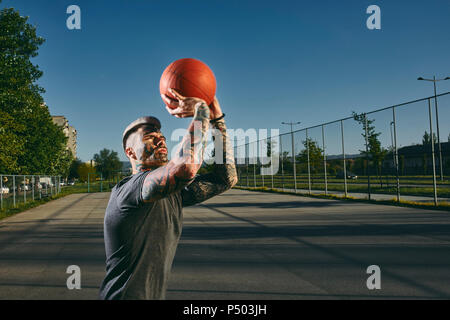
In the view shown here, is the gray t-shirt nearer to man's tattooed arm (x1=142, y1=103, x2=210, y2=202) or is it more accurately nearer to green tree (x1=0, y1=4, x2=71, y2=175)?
man's tattooed arm (x1=142, y1=103, x2=210, y2=202)

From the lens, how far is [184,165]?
1533mm

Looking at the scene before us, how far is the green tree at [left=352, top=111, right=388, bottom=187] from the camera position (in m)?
19.0

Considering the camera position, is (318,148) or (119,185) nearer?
(119,185)

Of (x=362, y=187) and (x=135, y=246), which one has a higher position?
(x=135, y=246)

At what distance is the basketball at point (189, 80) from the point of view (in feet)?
6.77

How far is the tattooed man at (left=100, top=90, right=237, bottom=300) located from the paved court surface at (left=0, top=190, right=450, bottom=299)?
3.03 metres

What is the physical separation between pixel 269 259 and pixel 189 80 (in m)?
5.25

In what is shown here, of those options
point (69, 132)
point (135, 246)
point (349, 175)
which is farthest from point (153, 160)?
point (69, 132)

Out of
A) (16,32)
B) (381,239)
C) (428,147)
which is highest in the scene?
(16,32)

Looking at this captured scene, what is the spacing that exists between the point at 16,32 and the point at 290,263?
1953 cm

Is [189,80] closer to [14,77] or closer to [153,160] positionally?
[153,160]

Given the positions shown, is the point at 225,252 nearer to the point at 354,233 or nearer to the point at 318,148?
the point at 354,233
